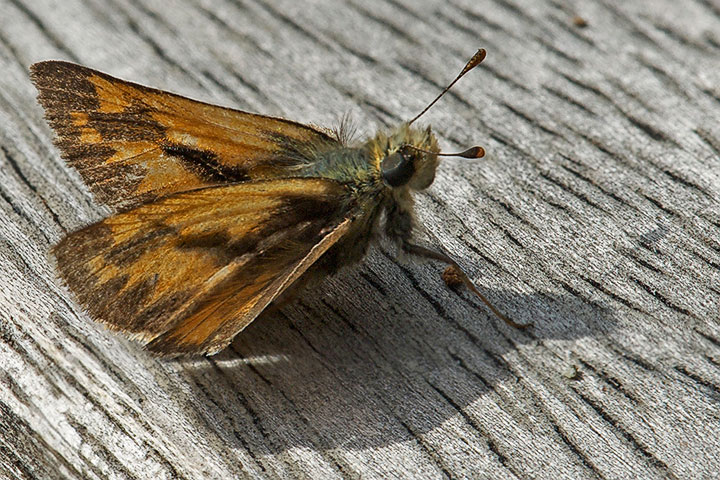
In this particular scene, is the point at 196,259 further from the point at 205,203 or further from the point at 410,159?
the point at 410,159

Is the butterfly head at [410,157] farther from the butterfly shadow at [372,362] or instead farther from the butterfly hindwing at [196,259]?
the butterfly shadow at [372,362]

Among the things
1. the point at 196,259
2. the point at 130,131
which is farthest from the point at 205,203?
the point at 130,131

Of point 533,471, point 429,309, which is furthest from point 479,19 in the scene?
point 533,471

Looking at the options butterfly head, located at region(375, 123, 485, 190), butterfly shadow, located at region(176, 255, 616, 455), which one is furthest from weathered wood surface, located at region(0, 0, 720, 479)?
butterfly head, located at region(375, 123, 485, 190)

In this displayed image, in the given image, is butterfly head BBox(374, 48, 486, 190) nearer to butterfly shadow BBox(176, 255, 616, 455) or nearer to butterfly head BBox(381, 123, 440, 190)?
butterfly head BBox(381, 123, 440, 190)

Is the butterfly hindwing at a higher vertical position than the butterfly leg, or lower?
higher

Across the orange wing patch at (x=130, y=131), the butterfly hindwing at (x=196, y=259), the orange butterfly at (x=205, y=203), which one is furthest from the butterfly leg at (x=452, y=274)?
the orange wing patch at (x=130, y=131)

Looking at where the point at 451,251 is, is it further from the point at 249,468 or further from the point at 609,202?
the point at 249,468
